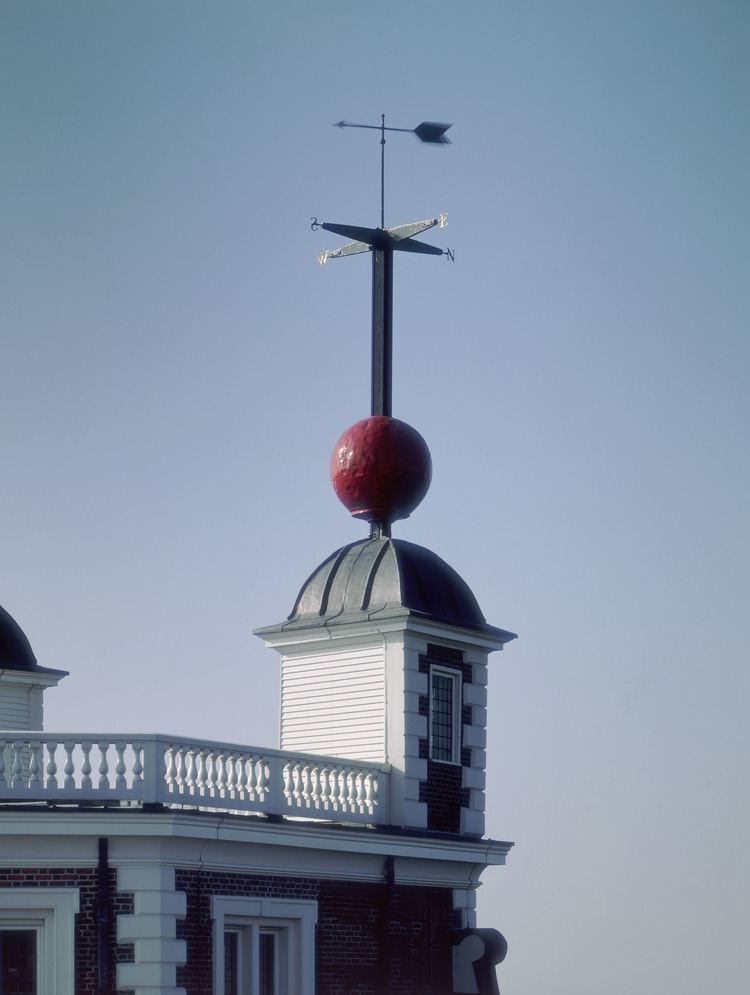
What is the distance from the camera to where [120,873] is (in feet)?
81.0

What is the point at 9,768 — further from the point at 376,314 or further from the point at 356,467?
the point at 376,314

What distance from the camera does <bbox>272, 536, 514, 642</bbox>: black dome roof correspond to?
29.9 metres

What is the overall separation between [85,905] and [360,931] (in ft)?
16.6

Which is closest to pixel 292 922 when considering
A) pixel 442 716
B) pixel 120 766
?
pixel 120 766

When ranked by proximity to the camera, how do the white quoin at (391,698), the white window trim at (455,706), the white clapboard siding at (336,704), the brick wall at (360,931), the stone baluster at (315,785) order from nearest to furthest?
the brick wall at (360,931), the stone baluster at (315,785), the white quoin at (391,698), the white clapboard siding at (336,704), the white window trim at (455,706)

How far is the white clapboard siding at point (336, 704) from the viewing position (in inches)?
1172

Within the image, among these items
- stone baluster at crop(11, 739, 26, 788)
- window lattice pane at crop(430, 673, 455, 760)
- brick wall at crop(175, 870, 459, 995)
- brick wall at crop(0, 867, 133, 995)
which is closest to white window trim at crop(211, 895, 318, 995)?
brick wall at crop(175, 870, 459, 995)

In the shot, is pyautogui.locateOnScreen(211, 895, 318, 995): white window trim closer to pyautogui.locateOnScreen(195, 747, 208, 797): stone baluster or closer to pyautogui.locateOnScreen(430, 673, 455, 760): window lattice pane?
pyautogui.locateOnScreen(195, 747, 208, 797): stone baluster

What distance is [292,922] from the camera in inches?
1072

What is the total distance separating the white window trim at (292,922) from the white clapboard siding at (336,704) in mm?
3092

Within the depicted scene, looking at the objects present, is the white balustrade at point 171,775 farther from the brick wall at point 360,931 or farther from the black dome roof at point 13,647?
the black dome roof at point 13,647

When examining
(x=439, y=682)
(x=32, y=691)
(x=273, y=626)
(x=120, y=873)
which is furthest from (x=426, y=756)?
(x=32, y=691)

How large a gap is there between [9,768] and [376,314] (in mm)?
10991

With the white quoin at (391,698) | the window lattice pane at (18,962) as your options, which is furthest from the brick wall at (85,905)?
the white quoin at (391,698)
